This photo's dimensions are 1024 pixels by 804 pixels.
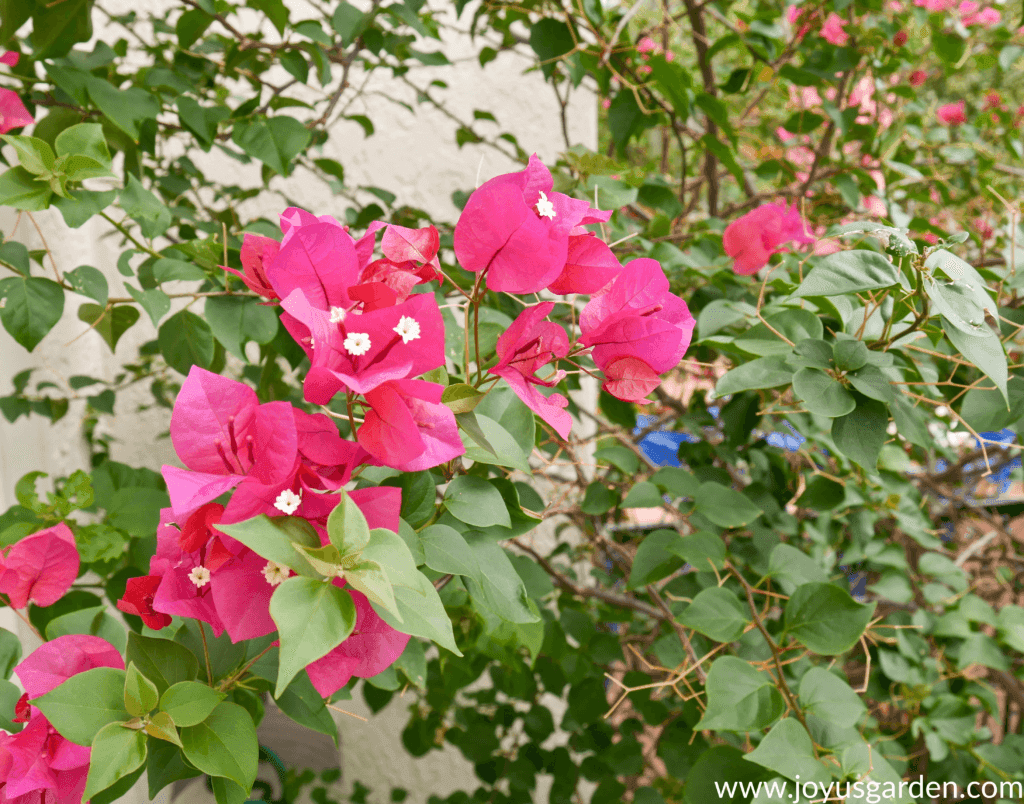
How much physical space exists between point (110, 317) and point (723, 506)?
56cm

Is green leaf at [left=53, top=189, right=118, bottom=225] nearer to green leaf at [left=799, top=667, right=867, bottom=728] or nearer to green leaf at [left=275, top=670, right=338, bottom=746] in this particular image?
green leaf at [left=275, top=670, right=338, bottom=746]

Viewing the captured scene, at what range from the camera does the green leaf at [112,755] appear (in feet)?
0.88

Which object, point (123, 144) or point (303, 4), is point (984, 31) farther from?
point (123, 144)

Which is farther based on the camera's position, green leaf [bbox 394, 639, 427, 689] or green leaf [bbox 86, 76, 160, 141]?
green leaf [bbox 86, 76, 160, 141]

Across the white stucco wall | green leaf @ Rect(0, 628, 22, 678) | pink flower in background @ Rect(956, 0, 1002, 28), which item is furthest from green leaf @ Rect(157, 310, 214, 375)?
pink flower in background @ Rect(956, 0, 1002, 28)

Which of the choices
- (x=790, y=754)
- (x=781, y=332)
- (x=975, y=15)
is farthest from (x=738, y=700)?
(x=975, y=15)

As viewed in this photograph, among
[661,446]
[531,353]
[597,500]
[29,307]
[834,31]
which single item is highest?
[834,31]

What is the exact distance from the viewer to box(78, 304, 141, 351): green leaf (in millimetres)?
550

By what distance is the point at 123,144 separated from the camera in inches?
24.0

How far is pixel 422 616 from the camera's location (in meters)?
0.25

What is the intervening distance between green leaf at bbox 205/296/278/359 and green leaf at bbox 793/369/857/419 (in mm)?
361

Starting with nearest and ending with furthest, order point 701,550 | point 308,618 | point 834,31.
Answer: point 308,618, point 701,550, point 834,31

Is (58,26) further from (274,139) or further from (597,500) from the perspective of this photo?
(597,500)

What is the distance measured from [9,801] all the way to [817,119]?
115 cm
